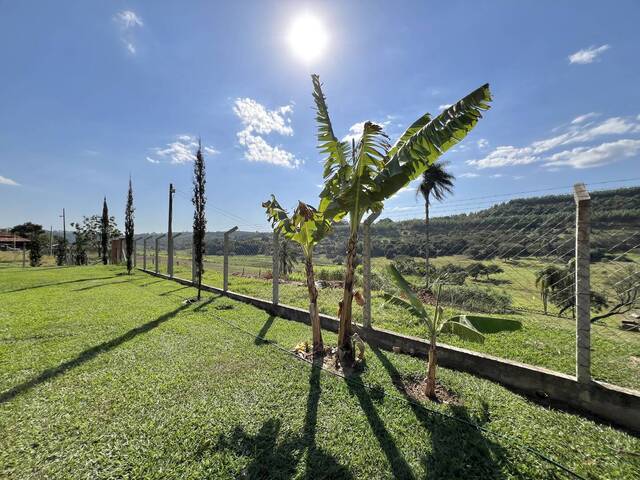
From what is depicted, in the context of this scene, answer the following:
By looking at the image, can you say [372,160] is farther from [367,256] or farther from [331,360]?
[331,360]

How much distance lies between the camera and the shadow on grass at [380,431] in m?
2.41

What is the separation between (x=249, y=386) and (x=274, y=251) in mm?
4085

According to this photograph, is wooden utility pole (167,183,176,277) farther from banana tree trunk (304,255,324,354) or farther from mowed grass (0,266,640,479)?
banana tree trunk (304,255,324,354)

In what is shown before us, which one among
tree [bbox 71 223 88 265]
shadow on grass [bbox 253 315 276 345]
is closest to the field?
shadow on grass [bbox 253 315 276 345]

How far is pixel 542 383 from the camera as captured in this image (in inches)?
139

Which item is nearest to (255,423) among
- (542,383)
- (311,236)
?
(311,236)

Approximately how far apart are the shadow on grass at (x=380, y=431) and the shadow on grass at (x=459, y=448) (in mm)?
200

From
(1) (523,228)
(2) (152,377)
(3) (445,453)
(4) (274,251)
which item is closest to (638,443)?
(3) (445,453)

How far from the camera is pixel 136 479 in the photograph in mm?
2305

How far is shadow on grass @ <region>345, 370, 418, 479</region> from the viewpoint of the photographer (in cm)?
241

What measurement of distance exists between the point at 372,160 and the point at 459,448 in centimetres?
351

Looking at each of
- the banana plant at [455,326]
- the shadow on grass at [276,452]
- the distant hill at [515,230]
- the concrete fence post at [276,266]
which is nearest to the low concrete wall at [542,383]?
the banana plant at [455,326]

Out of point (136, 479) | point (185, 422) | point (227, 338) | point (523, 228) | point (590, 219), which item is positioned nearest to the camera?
point (136, 479)

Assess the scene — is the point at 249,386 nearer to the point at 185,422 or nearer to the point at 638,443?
the point at 185,422
